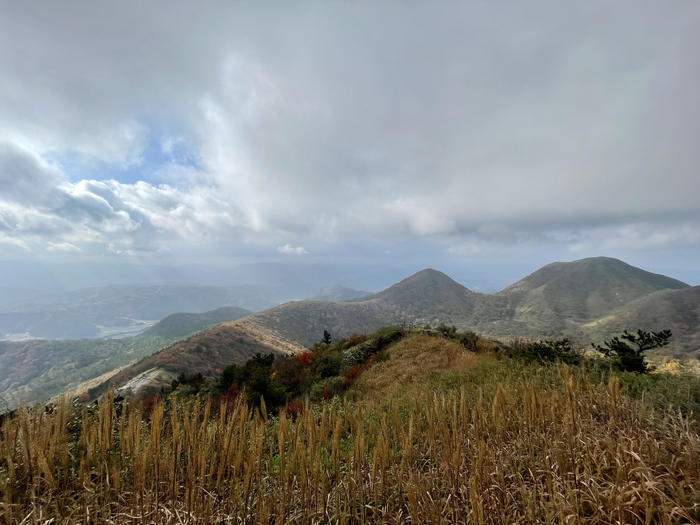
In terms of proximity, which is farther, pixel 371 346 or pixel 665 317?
pixel 665 317

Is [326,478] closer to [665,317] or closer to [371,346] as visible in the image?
[371,346]

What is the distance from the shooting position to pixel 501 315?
152375 millimetres

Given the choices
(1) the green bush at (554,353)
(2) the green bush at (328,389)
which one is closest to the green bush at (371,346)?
(2) the green bush at (328,389)

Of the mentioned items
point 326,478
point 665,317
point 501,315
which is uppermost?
point 326,478

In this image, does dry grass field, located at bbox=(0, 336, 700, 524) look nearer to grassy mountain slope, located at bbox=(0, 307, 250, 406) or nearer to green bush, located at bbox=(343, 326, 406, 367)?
green bush, located at bbox=(343, 326, 406, 367)

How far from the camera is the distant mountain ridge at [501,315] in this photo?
48688 mm

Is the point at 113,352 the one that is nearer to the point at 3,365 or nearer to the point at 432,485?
the point at 3,365

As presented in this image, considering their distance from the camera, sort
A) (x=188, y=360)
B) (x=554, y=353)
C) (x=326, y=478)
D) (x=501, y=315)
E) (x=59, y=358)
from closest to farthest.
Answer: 1. (x=326, y=478)
2. (x=554, y=353)
3. (x=188, y=360)
4. (x=59, y=358)
5. (x=501, y=315)

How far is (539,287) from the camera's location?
186 meters

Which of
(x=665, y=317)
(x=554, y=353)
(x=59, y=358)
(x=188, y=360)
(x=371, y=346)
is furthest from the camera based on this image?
(x=59, y=358)

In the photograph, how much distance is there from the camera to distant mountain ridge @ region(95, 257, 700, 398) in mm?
48688

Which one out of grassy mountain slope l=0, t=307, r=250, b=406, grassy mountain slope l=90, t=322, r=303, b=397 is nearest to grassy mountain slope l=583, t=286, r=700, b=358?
grassy mountain slope l=90, t=322, r=303, b=397

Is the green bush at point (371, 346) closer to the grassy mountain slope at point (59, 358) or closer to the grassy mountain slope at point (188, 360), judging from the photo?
the grassy mountain slope at point (188, 360)

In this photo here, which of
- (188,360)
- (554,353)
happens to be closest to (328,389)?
(554,353)
